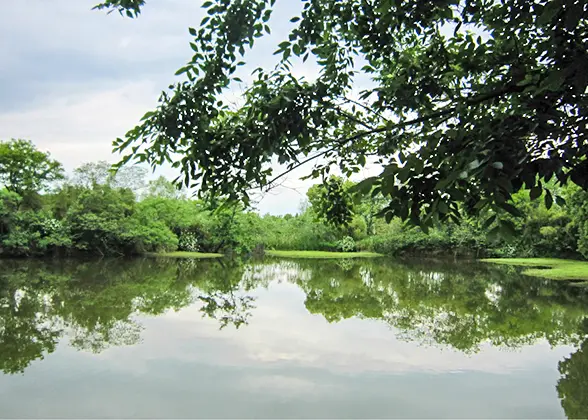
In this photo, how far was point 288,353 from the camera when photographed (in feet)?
18.1

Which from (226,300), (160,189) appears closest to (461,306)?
(226,300)

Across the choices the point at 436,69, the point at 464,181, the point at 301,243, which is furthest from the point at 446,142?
the point at 301,243

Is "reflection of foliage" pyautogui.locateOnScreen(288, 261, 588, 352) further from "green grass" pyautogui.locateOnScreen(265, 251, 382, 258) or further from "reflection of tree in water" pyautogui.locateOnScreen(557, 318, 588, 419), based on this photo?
"green grass" pyautogui.locateOnScreen(265, 251, 382, 258)

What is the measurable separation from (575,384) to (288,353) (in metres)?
3.22

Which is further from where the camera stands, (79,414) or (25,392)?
(25,392)

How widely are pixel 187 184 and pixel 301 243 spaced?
29.0m

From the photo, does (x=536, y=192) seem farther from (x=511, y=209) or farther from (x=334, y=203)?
(x=334, y=203)

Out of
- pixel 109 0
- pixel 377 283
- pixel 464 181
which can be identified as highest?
pixel 109 0

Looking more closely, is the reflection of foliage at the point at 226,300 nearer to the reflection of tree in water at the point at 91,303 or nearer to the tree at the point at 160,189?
the reflection of tree in water at the point at 91,303

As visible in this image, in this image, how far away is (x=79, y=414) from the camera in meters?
3.65

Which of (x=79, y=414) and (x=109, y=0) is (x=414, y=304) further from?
(x=109, y=0)

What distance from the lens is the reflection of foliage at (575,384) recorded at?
3837 mm

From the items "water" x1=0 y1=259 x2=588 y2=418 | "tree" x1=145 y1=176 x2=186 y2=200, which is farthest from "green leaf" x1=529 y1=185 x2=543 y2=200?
"tree" x1=145 y1=176 x2=186 y2=200

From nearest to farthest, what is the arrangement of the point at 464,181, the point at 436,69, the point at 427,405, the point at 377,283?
the point at 464,181 < the point at 436,69 < the point at 427,405 < the point at 377,283
